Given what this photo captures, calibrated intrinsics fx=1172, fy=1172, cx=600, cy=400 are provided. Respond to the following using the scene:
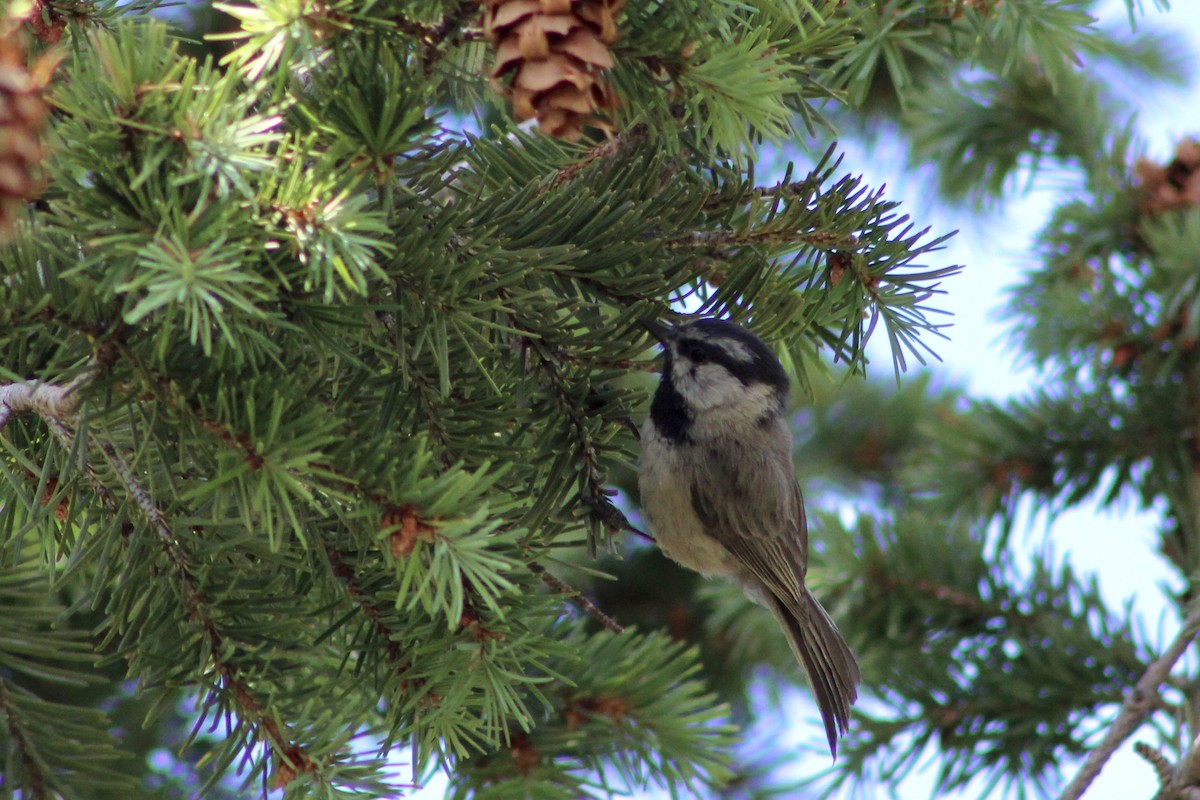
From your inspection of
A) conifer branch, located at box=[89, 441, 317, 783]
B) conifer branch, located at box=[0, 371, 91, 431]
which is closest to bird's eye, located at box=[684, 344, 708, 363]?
conifer branch, located at box=[89, 441, 317, 783]

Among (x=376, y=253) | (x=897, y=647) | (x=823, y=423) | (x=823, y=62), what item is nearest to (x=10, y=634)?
(x=376, y=253)

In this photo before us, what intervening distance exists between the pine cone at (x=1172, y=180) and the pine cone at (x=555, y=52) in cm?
245

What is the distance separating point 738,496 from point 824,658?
1.93 ft

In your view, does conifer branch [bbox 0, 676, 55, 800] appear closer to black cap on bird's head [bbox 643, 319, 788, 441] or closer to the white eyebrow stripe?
black cap on bird's head [bbox 643, 319, 788, 441]

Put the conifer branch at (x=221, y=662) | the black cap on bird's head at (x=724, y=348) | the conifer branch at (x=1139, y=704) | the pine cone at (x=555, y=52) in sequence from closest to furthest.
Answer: the pine cone at (x=555, y=52)
the conifer branch at (x=221, y=662)
the black cap on bird's head at (x=724, y=348)
the conifer branch at (x=1139, y=704)

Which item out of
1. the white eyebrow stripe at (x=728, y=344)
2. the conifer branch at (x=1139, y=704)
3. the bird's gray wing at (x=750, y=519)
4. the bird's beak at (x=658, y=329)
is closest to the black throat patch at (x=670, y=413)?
the bird's gray wing at (x=750, y=519)

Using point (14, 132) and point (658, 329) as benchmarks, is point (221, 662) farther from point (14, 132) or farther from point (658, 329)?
point (658, 329)

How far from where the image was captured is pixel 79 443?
61.2 inches

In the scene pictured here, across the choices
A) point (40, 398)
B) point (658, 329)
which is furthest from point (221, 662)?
point (658, 329)

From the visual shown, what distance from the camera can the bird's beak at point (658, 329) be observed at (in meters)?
2.22

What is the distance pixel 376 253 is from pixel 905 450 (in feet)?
11.7

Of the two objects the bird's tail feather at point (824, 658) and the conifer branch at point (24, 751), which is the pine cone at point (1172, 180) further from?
the conifer branch at point (24, 751)

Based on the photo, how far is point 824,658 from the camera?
3344 mm

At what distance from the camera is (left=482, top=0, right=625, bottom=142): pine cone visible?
4.99 ft
